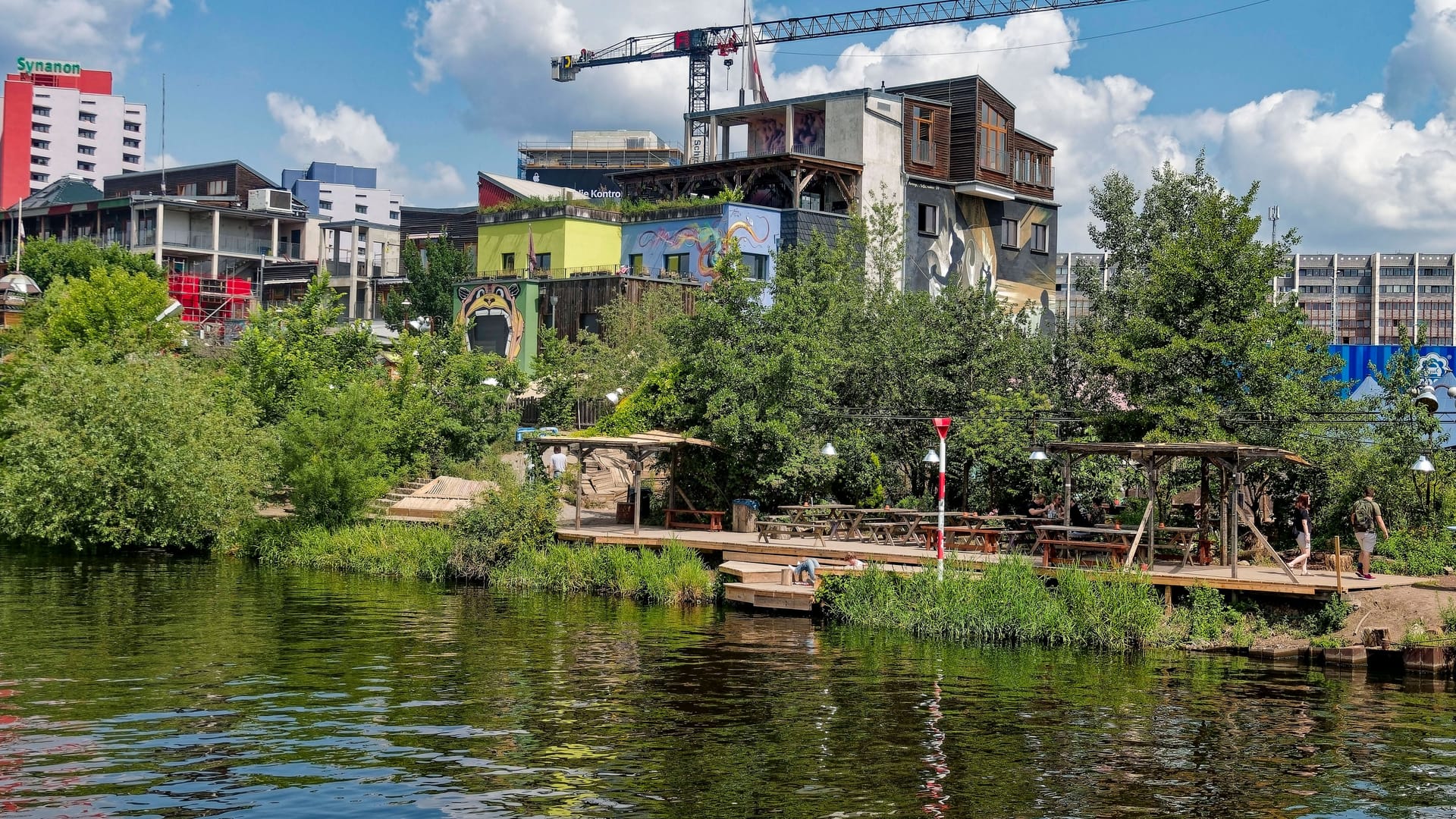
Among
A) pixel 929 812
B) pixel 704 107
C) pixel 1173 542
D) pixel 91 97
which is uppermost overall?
pixel 91 97

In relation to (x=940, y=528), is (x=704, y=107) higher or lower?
higher

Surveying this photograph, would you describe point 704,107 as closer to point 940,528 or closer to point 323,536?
point 323,536

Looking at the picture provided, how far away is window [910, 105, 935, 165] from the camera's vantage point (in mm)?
65750

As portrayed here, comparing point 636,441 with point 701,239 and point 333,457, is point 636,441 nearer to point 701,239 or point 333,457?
point 333,457

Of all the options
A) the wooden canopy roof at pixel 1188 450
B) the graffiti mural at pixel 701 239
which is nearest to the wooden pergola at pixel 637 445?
the wooden canopy roof at pixel 1188 450

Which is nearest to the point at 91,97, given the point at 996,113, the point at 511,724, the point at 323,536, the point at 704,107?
the point at 704,107

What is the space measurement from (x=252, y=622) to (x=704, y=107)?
99.4 meters

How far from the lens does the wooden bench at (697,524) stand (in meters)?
37.2

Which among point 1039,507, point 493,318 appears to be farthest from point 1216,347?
point 493,318

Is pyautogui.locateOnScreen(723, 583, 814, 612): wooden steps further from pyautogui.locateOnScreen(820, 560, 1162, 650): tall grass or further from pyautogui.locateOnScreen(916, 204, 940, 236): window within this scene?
pyautogui.locateOnScreen(916, 204, 940, 236): window

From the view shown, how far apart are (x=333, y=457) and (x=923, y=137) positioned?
1449 inches

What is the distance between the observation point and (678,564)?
32.7 meters

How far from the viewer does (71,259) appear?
90.0 m

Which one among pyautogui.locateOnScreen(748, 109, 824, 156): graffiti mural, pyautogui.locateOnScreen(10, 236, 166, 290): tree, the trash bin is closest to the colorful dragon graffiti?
pyautogui.locateOnScreen(748, 109, 824, 156): graffiti mural
